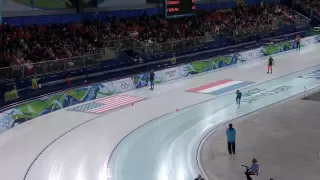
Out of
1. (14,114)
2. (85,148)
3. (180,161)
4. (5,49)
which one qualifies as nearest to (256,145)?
(180,161)

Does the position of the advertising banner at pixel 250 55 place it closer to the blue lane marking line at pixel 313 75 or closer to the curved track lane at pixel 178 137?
the blue lane marking line at pixel 313 75

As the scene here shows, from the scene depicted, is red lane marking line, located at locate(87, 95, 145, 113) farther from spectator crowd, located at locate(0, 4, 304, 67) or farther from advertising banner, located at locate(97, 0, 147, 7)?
advertising banner, located at locate(97, 0, 147, 7)

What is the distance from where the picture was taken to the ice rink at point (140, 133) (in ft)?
51.4

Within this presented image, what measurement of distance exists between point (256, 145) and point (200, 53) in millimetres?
21905

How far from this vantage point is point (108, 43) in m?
33.2

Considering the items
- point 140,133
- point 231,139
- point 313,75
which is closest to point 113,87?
point 140,133

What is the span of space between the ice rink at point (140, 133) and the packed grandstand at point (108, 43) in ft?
10.8

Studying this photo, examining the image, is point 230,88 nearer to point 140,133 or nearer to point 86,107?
point 86,107

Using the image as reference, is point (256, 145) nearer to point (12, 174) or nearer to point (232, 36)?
point (12, 174)

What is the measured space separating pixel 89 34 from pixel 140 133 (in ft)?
50.1

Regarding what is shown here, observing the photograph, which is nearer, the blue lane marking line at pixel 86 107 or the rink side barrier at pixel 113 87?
the rink side barrier at pixel 113 87

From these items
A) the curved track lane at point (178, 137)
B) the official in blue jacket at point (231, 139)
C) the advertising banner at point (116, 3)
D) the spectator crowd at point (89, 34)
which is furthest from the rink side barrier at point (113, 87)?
the official in blue jacket at point (231, 139)

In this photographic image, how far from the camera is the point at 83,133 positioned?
66.2 ft

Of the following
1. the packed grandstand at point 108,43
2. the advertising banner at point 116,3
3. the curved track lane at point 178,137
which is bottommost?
the curved track lane at point 178,137
